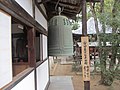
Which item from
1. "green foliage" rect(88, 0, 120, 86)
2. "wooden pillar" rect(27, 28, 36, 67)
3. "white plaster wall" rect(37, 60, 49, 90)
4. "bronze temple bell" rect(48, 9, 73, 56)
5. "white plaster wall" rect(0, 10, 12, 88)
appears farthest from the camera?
"green foliage" rect(88, 0, 120, 86)

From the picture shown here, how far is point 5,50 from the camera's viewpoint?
266 centimetres

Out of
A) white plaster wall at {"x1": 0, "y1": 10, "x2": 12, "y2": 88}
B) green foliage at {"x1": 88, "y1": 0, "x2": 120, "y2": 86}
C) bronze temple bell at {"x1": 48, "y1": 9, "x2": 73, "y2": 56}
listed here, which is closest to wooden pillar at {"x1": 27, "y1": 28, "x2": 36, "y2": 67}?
bronze temple bell at {"x1": 48, "y1": 9, "x2": 73, "y2": 56}

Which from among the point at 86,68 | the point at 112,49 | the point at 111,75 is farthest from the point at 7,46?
the point at 112,49


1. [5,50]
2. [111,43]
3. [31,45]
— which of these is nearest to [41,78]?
[31,45]

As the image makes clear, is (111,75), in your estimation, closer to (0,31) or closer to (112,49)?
(112,49)

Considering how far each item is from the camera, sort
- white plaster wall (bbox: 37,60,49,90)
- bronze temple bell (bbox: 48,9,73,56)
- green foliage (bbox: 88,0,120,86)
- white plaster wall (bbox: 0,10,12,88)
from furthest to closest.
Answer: green foliage (bbox: 88,0,120,86) → white plaster wall (bbox: 37,60,49,90) → bronze temple bell (bbox: 48,9,73,56) → white plaster wall (bbox: 0,10,12,88)

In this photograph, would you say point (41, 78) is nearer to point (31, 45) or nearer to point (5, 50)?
point (31, 45)

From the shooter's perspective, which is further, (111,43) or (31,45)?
(111,43)

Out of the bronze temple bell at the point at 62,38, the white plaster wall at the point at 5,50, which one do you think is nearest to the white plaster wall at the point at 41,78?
the bronze temple bell at the point at 62,38

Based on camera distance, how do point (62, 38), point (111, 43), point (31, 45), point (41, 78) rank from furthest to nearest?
point (111, 43)
point (41, 78)
point (62, 38)
point (31, 45)

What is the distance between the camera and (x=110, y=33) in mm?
8008

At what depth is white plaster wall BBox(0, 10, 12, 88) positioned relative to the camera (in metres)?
2.49

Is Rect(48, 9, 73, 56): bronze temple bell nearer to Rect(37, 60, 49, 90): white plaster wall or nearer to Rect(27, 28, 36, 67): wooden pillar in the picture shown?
Rect(37, 60, 49, 90): white plaster wall

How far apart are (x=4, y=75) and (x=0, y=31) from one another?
0.50m
